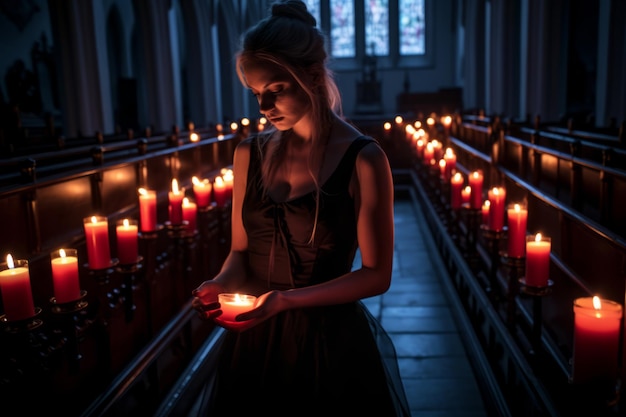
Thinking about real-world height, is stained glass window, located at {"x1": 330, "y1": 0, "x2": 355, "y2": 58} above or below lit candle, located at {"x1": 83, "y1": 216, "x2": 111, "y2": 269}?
above

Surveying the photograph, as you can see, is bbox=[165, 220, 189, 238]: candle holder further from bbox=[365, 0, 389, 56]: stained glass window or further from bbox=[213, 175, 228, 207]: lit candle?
bbox=[365, 0, 389, 56]: stained glass window

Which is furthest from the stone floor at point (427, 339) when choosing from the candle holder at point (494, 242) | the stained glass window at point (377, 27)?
the stained glass window at point (377, 27)

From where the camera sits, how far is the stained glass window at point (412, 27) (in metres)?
22.1

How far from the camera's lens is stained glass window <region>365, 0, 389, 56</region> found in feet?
72.9

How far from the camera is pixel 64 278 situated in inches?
77.7

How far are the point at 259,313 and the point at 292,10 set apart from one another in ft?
2.62

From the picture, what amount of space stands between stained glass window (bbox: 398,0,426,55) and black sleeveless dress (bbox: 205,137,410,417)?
21861 millimetres

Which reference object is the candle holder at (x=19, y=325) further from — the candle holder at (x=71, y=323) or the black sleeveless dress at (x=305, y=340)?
the black sleeveless dress at (x=305, y=340)

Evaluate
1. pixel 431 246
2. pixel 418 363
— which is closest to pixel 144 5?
pixel 431 246

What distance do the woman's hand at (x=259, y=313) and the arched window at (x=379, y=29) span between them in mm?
21545

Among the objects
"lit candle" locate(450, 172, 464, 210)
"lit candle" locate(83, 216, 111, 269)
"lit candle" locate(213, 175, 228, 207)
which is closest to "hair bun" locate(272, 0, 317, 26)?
"lit candle" locate(83, 216, 111, 269)

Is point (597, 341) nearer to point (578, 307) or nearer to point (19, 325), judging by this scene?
point (578, 307)

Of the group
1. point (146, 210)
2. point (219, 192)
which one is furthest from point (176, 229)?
point (219, 192)

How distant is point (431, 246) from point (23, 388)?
17.1 feet
